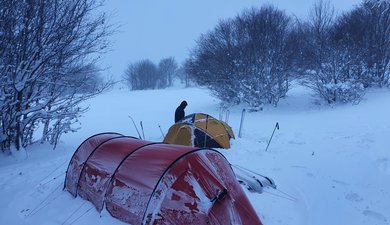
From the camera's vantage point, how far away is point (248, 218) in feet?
16.3

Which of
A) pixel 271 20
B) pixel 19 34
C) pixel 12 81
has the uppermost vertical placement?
pixel 271 20

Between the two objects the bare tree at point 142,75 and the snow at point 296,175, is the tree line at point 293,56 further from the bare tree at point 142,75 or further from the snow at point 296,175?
the bare tree at point 142,75

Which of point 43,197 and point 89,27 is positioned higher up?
point 89,27

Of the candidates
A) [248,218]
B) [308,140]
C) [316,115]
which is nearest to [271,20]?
[316,115]

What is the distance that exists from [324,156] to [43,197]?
22.5ft

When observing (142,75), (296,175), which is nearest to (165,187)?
(296,175)

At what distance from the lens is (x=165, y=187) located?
470 cm

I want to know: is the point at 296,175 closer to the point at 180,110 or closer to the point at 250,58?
the point at 180,110

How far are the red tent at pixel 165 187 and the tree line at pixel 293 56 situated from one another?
1248cm

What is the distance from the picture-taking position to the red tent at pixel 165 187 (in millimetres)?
4609

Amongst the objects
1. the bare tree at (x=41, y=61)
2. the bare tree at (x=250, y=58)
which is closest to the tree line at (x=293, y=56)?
the bare tree at (x=250, y=58)

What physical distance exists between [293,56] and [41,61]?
1367 cm

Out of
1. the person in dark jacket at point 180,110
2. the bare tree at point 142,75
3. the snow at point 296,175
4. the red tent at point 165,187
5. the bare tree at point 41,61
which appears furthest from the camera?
the bare tree at point 142,75

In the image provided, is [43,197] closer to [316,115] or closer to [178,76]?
[316,115]
